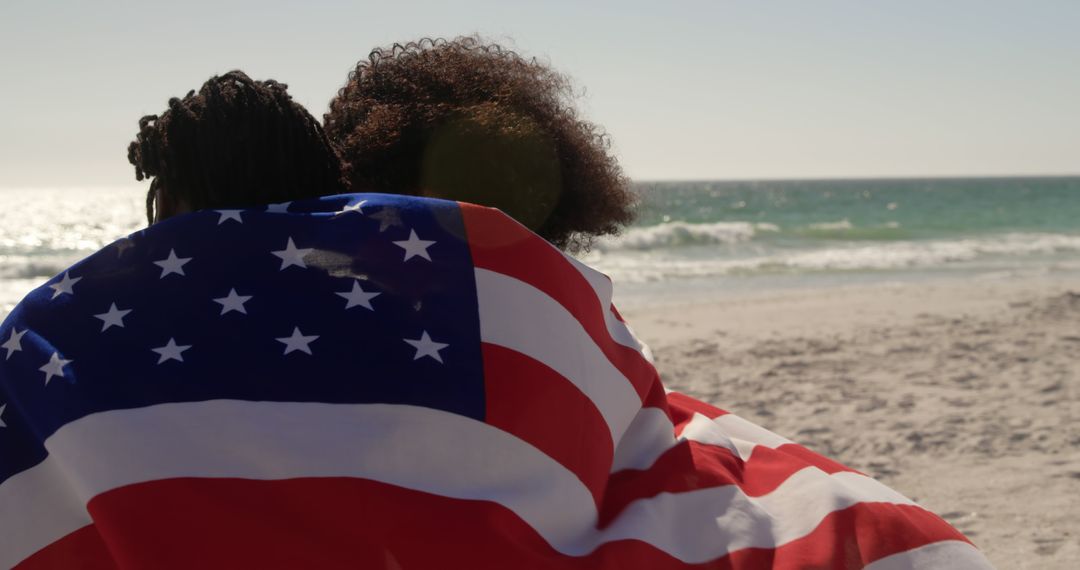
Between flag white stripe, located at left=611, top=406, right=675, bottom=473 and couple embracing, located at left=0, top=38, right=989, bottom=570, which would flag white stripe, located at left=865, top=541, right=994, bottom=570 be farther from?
flag white stripe, located at left=611, top=406, right=675, bottom=473

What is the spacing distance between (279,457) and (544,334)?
41 centimetres

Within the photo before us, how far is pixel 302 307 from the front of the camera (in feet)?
4.25

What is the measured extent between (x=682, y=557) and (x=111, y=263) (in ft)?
3.09

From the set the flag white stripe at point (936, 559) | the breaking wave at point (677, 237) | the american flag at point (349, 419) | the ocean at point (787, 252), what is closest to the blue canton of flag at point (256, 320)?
the american flag at point (349, 419)

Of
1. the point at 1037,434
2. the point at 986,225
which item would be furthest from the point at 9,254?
the point at 986,225

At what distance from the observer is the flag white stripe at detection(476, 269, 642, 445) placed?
1348 mm

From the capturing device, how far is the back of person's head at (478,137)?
170 centimetres

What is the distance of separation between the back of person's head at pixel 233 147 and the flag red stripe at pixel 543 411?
490 mm

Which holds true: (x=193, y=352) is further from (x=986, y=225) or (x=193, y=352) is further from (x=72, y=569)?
(x=986, y=225)

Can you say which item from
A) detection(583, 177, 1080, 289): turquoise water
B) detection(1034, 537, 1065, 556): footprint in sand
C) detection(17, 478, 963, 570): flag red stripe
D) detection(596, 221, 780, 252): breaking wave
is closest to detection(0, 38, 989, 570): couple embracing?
detection(17, 478, 963, 570): flag red stripe

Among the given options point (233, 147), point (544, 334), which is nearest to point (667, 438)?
point (544, 334)

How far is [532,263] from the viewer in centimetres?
143

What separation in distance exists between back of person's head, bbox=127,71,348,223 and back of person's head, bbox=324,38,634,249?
0.18 m

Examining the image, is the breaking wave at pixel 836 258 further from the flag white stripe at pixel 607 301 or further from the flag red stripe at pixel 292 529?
the flag red stripe at pixel 292 529
